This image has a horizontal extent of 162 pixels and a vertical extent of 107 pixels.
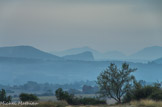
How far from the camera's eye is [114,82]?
54531 mm

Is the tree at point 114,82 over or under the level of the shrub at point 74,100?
over

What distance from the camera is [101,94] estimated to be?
5647cm

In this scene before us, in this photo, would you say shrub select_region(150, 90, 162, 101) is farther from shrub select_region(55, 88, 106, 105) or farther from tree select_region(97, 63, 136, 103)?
tree select_region(97, 63, 136, 103)

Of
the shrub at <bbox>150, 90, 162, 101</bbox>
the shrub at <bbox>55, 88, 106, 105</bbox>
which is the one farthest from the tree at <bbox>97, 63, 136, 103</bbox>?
the shrub at <bbox>150, 90, 162, 101</bbox>

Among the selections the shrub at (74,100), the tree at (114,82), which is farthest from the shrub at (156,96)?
the tree at (114,82)

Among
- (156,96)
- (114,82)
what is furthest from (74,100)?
(156,96)

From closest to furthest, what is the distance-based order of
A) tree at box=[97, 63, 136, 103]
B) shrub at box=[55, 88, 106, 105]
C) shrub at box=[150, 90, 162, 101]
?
1. shrub at box=[150, 90, 162, 101]
2. shrub at box=[55, 88, 106, 105]
3. tree at box=[97, 63, 136, 103]

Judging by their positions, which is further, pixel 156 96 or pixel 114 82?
pixel 114 82

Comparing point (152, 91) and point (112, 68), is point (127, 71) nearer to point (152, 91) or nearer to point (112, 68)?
point (112, 68)

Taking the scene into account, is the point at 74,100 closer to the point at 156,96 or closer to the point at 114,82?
the point at 114,82

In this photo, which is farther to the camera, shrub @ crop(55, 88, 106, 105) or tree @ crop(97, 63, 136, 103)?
tree @ crop(97, 63, 136, 103)

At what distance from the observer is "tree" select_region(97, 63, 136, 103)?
54.4 meters

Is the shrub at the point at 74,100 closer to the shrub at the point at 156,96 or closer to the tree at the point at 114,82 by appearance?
the tree at the point at 114,82

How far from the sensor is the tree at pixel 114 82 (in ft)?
178
